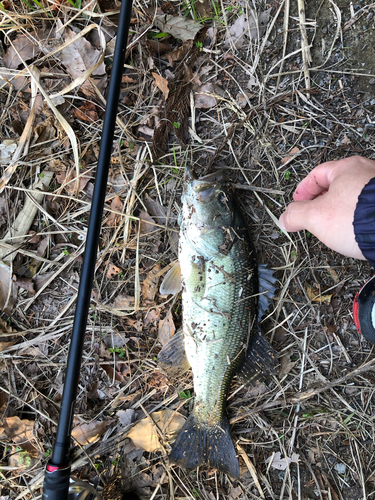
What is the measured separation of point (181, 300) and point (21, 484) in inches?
91.1

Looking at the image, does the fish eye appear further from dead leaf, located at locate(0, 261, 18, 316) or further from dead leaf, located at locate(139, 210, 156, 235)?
dead leaf, located at locate(0, 261, 18, 316)

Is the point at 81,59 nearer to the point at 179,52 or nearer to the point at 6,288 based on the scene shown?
the point at 179,52

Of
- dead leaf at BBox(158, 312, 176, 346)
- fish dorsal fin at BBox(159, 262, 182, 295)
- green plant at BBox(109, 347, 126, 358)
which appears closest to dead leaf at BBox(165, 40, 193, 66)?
fish dorsal fin at BBox(159, 262, 182, 295)

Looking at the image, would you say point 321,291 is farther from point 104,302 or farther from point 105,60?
point 105,60

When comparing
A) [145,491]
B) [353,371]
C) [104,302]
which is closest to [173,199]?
[104,302]

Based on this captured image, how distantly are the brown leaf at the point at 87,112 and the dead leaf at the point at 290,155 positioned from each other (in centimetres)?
186

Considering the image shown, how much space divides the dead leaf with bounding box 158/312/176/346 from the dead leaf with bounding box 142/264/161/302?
235mm

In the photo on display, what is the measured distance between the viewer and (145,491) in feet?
10.1

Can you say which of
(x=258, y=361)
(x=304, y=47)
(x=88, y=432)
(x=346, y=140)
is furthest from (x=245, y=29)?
(x=88, y=432)

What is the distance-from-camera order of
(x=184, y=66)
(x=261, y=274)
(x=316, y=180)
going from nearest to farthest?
(x=316, y=180)
(x=261, y=274)
(x=184, y=66)

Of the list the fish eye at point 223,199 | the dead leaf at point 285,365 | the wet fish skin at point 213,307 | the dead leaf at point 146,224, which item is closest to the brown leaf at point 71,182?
the dead leaf at point 146,224

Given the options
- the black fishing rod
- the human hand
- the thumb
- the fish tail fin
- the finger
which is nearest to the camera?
the black fishing rod

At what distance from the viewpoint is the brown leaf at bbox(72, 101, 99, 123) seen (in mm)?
3123

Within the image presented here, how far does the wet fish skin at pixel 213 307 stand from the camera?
2.75m
